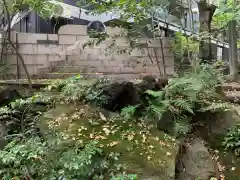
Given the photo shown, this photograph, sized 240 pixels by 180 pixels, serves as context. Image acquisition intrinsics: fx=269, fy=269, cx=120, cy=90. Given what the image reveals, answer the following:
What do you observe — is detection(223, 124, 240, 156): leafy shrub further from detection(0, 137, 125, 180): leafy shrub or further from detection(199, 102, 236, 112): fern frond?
detection(0, 137, 125, 180): leafy shrub

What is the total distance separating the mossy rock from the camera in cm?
317

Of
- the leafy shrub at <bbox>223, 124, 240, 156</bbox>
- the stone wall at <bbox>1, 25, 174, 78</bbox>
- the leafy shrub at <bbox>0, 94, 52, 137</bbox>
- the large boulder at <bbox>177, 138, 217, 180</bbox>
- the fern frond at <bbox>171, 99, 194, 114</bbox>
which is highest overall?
the stone wall at <bbox>1, 25, 174, 78</bbox>

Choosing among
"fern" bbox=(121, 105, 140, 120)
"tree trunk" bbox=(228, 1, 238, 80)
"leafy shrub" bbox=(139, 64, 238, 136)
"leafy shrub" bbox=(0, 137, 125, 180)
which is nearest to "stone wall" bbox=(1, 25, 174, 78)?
"tree trunk" bbox=(228, 1, 238, 80)

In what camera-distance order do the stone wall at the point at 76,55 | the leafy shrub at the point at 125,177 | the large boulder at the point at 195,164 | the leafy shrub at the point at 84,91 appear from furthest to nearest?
the stone wall at the point at 76,55, the leafy shrub at the point at 84,91, the large boulder at the point at 195,164, the leafy shrub at the point at 125,177

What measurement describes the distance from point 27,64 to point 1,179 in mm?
4141

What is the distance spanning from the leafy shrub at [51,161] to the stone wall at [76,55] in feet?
12.7

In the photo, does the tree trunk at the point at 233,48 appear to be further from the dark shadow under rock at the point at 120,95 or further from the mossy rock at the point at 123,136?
the mossy rock at the point at 123,136

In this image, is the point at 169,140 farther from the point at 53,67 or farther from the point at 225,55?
the point at 225,55

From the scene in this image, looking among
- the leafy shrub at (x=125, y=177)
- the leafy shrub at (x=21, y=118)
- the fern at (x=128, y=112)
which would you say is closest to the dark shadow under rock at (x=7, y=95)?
the leafy shrub at (x=21, y=118)

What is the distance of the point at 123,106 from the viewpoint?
4512 millimetres

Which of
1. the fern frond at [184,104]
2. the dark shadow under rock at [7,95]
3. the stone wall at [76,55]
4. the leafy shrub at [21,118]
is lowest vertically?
the leafy shrub at [21,118]

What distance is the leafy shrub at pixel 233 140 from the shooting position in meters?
3.69

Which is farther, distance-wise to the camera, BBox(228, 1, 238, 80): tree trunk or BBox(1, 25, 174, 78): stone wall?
BBox(228, 1, 238, 80): tree trunk

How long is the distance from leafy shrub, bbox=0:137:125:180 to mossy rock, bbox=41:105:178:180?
1.08 feet
